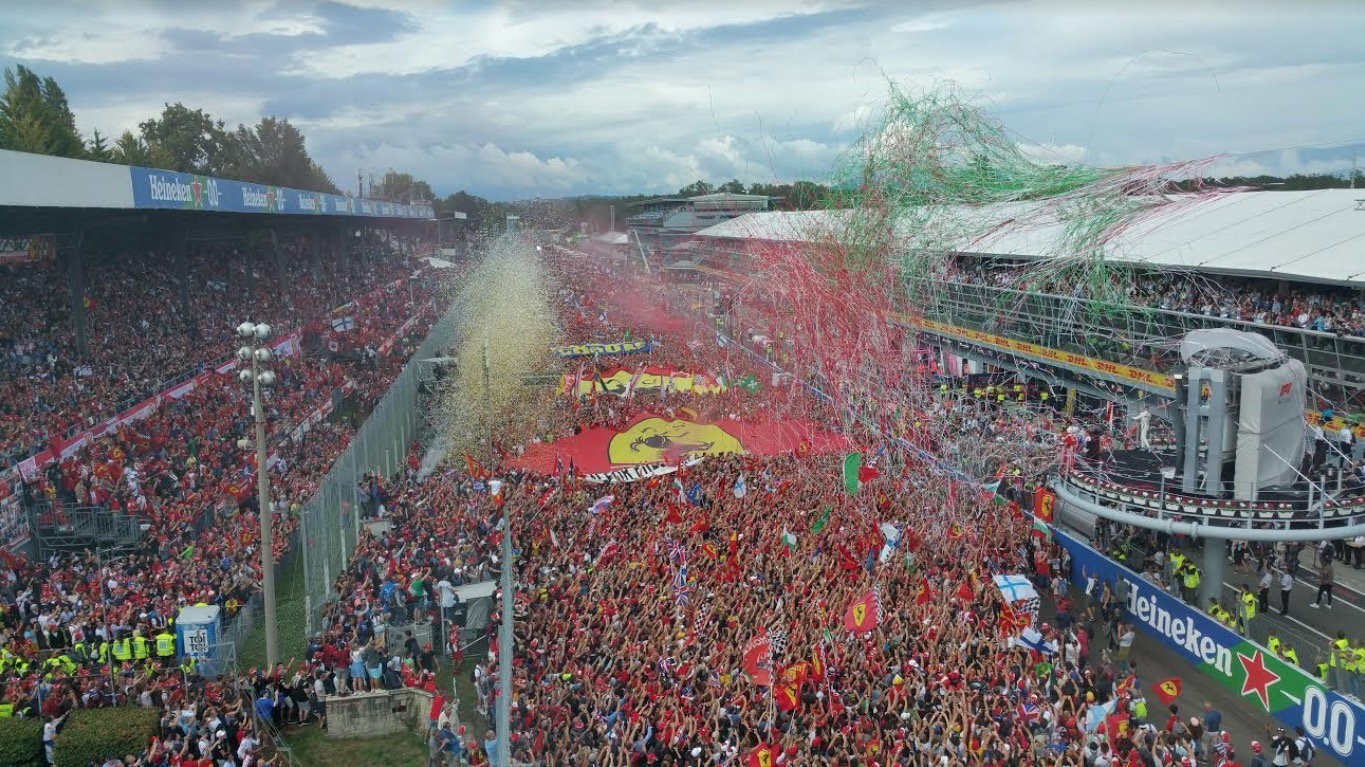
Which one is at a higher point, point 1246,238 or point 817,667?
point 1246,238

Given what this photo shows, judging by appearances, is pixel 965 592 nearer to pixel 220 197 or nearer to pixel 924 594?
pixel 924 594

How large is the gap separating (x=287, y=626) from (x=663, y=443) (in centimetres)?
1030

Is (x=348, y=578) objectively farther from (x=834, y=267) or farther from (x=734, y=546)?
(x=834, y=267)

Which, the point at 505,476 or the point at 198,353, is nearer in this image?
the point at 505,476

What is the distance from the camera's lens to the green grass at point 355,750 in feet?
41.2

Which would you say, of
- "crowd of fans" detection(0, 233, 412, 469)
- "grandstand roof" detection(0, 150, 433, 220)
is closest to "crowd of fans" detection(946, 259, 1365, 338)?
"grandstand roof" detection(0, 150, 433, 220)

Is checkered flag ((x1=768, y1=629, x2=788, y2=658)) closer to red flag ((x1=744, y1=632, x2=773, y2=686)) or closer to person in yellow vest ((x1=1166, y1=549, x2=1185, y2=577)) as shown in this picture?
red flag ((x1=744, y1=632, x2=773, y2=686))

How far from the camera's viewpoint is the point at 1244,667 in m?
13.2

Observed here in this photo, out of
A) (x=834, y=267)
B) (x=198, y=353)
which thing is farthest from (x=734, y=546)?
(x=198, y=353)

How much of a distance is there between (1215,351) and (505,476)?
13.8 metres

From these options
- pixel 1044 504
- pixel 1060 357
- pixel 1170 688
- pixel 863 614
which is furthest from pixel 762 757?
pixel 1060 357

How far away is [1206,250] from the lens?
84.8 ft

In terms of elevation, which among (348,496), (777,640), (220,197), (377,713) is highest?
(220,197)

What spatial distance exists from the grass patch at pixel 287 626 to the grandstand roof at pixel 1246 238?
38.0 ft
